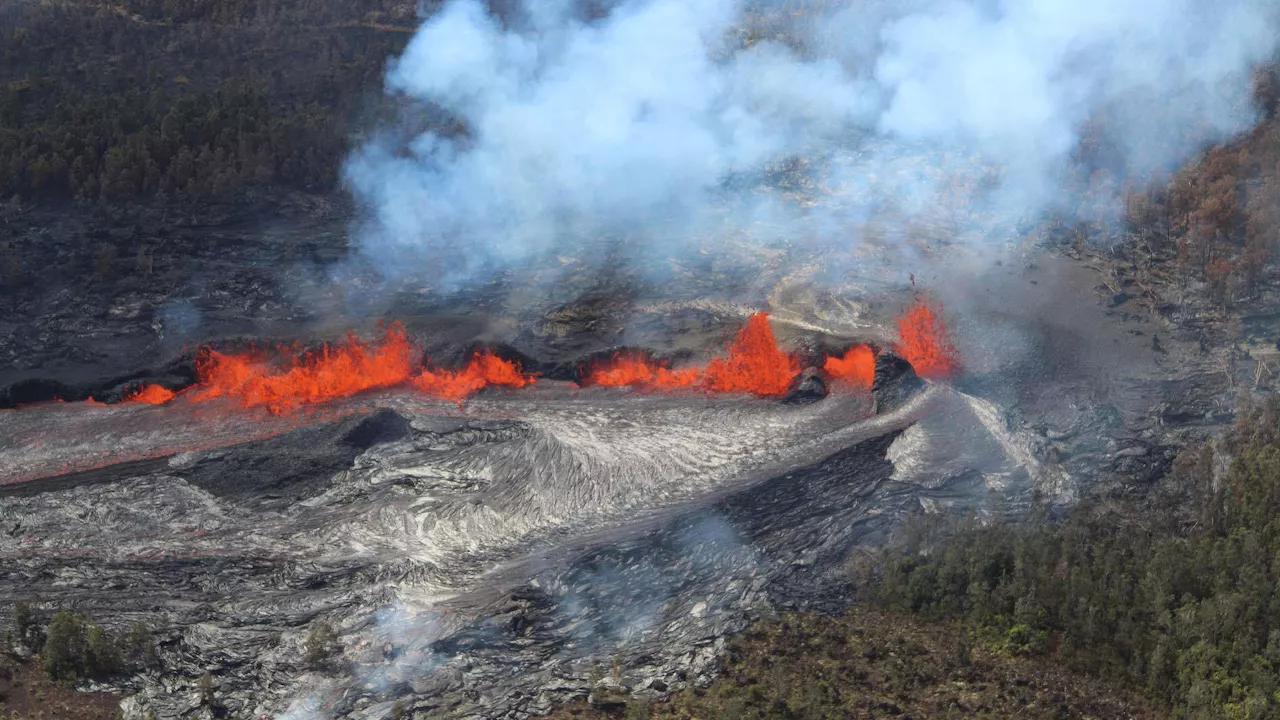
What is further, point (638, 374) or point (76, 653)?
point (638, 374)

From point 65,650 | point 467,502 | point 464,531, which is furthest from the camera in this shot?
point 467,502

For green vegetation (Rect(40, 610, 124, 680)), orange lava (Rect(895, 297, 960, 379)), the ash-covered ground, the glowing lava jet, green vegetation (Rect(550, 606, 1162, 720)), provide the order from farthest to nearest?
orange lava (Rect(895, 297, 960, 379)), the glowing lava jet, the ash-covered ground, green vegetation (Rect(40, 610, 124, 680)), green vegetation (Rect(550, 606, 1162, 720))

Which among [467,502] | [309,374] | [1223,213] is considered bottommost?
[467,502]

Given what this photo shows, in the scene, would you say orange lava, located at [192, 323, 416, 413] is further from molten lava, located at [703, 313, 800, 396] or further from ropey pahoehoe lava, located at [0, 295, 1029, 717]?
molten lava, located at [703, 313, 800, 396]

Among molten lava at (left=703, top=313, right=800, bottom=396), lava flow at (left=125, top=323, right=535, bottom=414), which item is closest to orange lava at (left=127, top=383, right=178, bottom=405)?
lava flow at (left=125, top=323, right=535, bottom=414)

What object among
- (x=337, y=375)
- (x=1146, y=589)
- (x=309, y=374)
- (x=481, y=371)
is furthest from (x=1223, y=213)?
(x=309, y=374)

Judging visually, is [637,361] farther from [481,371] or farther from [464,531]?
[464,531]

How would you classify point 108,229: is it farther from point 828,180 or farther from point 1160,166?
point 1160,166
